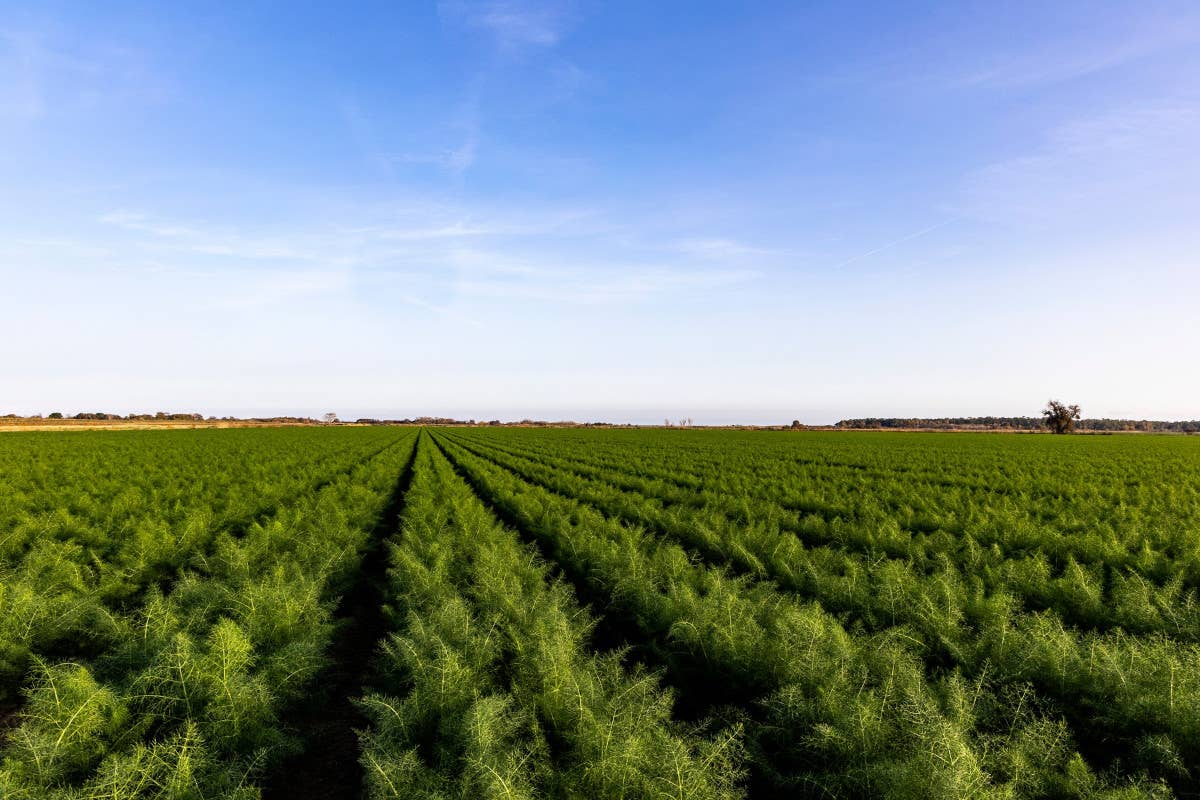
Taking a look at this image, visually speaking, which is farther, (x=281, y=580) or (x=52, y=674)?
(x=281, y=580)

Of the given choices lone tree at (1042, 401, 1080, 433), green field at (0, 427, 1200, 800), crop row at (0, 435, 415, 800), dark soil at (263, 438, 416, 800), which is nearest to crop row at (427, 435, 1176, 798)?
green field at (0, 427, 1200, 800)

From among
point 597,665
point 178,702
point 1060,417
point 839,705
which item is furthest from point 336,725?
point 1060,417

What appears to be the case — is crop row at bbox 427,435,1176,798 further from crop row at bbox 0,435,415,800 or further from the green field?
crop row at bbox 0,435,415,800

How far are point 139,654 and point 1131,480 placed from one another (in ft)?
99.3

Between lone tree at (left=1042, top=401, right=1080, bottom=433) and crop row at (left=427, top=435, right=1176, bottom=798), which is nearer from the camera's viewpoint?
crop row at (left=427, top=435, right=1176, bottom=798)

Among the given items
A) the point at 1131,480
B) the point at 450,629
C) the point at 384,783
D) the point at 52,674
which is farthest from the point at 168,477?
the point at 1131,480

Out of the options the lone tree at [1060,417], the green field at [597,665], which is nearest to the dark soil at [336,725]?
the green field at [597,665]

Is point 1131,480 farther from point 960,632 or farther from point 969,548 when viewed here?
point 960,632

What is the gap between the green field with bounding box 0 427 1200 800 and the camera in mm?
3633

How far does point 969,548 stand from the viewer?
9625mm

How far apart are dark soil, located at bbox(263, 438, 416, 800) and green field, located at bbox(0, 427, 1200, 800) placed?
0.03 meters

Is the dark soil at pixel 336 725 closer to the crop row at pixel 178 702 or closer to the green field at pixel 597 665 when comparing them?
the green field at pixel 597 665

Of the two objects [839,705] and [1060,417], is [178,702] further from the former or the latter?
[1060,417]

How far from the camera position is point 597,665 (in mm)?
5199
